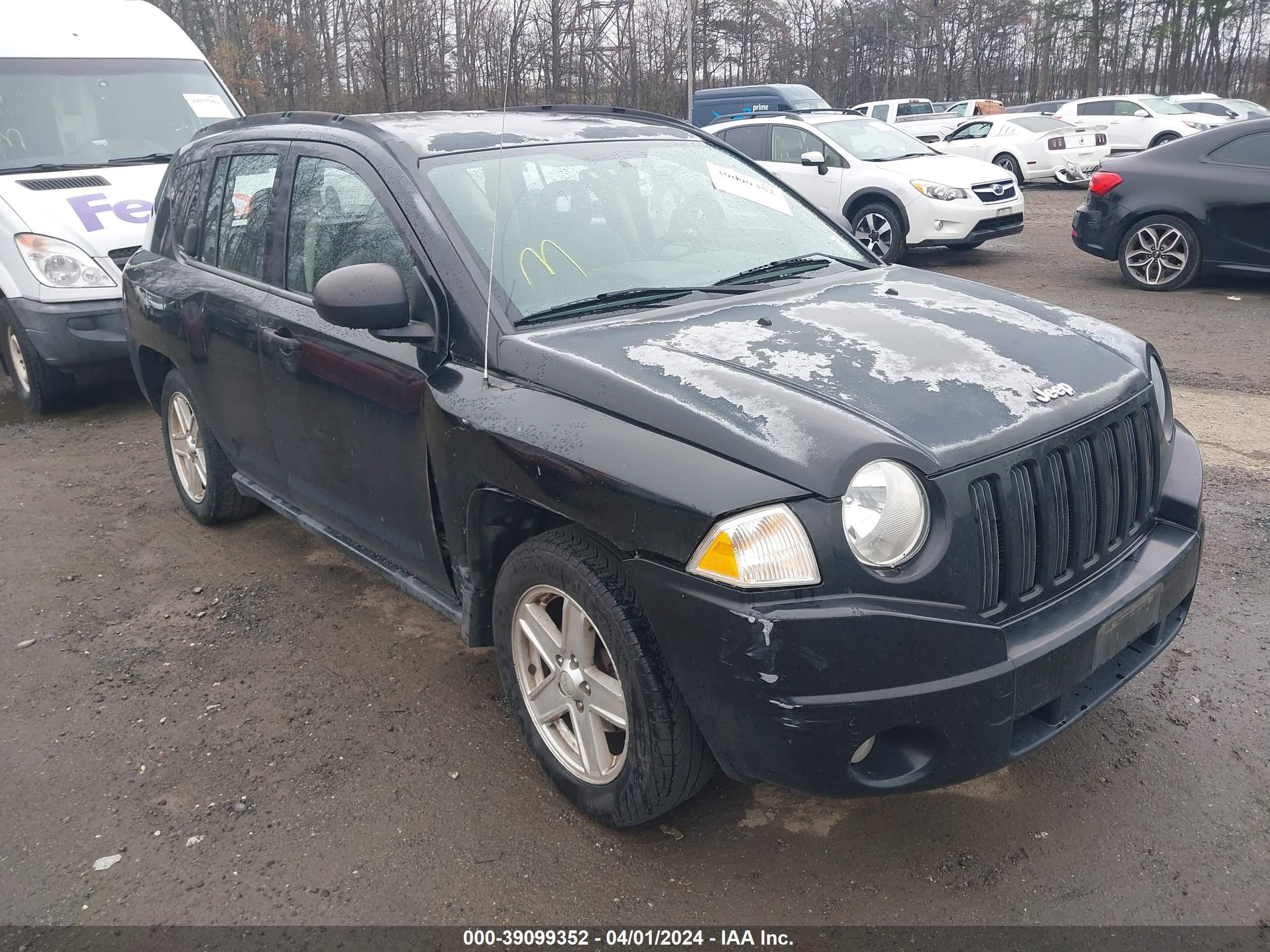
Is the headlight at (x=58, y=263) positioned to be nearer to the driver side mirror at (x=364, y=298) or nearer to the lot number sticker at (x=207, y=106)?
the lot number sticker at (x=207, y=106)

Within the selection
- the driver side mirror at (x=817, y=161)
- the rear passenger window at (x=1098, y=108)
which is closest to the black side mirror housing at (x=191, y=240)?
the driver side mirror at (x=817, y=161)

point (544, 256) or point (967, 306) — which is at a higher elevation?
point (544, 256)

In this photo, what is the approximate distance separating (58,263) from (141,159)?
124 cm

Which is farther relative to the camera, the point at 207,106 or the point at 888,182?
the point at 888,182

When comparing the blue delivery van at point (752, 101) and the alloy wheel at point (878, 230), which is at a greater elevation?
the blue delivery van at point (752, 101)

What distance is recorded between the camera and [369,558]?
365 centimetres

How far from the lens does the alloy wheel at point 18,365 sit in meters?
7.32

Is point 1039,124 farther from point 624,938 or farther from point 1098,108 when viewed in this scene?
point 624,938

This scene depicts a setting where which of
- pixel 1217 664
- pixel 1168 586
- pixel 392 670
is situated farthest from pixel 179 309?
pixel 1217 664

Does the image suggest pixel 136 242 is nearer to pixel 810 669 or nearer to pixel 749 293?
pixel 749 293

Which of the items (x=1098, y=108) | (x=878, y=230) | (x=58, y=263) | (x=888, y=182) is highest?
(x=1098, y=108)

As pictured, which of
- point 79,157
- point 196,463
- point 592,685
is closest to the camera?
point 592,685

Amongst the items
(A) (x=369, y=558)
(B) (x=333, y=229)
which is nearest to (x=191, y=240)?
(B) (x=333, y=229)

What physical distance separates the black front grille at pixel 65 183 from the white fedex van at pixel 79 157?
1cm
